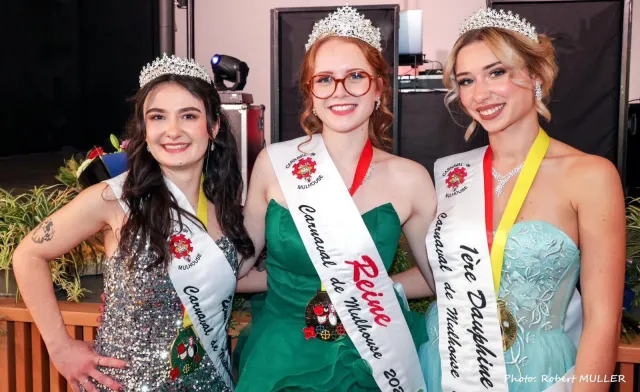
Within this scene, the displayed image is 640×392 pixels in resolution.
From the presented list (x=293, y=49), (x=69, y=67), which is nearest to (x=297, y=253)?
(x=293, y=49)

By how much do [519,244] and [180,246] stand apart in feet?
2.83

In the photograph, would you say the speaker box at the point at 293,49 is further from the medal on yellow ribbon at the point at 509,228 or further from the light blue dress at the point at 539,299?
the light blue dress at the point at 539,299

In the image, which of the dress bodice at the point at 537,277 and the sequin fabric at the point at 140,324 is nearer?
the dress bodice at the point at 537,277

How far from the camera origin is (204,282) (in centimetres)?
181

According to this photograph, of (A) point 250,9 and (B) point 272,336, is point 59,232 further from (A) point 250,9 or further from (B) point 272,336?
(A) point 250,9

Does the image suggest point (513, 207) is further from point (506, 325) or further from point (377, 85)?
point (377, 85)

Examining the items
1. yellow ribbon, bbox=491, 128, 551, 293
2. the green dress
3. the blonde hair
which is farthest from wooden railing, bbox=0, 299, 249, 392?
the blonde hair

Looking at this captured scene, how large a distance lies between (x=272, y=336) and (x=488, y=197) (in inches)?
25.7

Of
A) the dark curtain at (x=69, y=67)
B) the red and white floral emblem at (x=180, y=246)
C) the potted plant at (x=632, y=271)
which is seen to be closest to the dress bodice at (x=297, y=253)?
the red and white floral emblem at (x=180, y=246)

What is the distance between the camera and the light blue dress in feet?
5.22

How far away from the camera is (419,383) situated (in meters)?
1.79

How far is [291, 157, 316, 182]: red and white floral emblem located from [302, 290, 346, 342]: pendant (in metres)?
0.32

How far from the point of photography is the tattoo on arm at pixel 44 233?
1698mm

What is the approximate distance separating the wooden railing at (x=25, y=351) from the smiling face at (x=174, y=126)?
1.88ft
